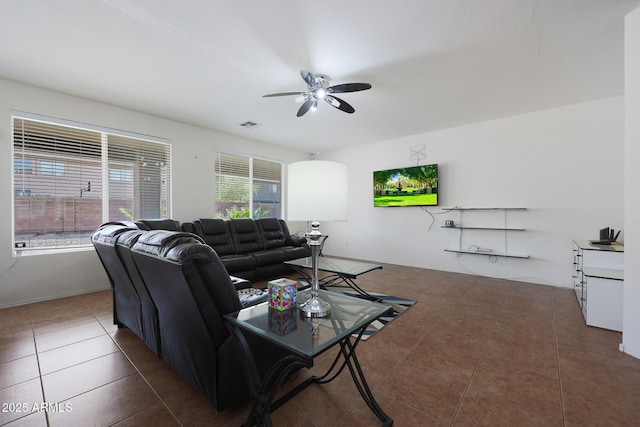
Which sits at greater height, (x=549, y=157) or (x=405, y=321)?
(x=549, y=157)

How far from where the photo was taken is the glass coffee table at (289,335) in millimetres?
1143

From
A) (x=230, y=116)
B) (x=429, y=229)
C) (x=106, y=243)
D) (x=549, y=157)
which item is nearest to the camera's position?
(x=106, y=243)

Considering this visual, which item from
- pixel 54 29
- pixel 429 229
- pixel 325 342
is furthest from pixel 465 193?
pixel 54 29

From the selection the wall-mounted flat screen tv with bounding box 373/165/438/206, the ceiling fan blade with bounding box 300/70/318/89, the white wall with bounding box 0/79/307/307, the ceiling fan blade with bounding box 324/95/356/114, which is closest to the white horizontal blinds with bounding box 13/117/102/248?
the white wall with bounding box 0/79/307/307

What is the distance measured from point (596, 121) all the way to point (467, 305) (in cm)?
312

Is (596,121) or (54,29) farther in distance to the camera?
(596,121)

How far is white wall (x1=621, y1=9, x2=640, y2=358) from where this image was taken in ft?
6.59

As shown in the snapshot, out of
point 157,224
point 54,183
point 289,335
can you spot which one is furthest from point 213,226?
point 289,335

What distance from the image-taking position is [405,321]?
2.70m

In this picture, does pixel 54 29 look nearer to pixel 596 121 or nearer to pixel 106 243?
pixel 106 243

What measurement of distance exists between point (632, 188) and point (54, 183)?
19.7ft

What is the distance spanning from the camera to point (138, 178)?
4148 mm

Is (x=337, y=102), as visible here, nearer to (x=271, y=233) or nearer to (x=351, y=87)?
(x=351, y=87)

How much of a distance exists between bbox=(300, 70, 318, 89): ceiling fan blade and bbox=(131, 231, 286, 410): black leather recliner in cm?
200
